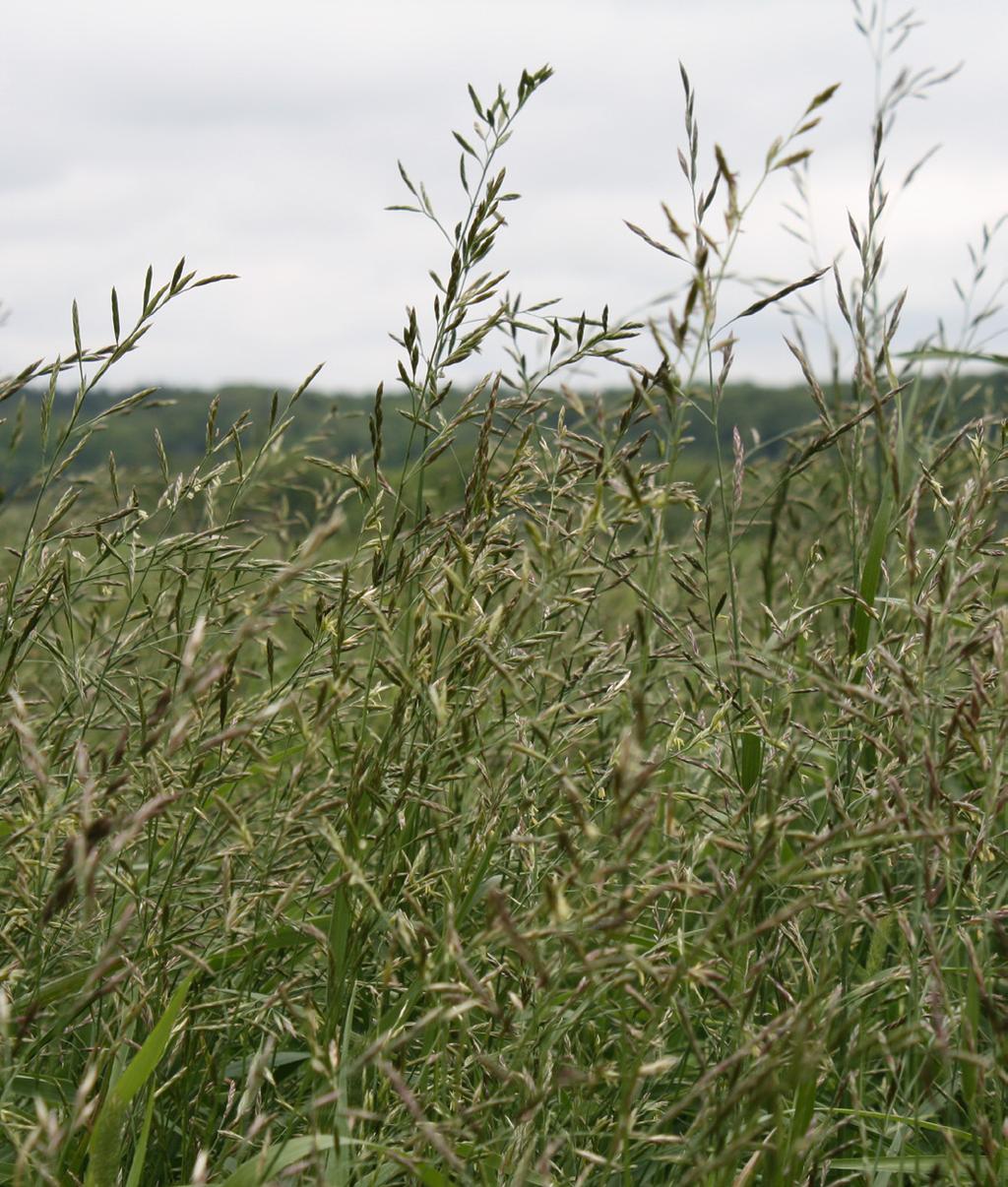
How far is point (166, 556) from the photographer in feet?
5.12

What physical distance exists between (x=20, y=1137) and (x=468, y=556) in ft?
2.65

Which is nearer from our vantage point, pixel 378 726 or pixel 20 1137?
pixel 20 1137

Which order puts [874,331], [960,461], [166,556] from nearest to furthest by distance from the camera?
1. [166,556]
2. [874,331]
3. [960,461]

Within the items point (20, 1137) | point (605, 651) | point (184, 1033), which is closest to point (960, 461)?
point (605, 651)

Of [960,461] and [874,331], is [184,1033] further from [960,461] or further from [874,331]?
[960,461]

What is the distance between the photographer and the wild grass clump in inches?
42.0

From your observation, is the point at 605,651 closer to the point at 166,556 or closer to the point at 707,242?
the point at 707,242

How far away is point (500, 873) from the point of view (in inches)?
63.7

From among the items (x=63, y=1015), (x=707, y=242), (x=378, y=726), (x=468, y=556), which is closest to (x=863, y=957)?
(x=468, y=556)

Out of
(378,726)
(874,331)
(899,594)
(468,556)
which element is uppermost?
(874,331)

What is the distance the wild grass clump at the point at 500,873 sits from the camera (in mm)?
1067

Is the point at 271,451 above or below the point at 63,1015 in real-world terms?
above

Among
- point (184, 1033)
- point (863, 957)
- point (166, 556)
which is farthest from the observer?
point (863, 957)

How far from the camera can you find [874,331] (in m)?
1.92
